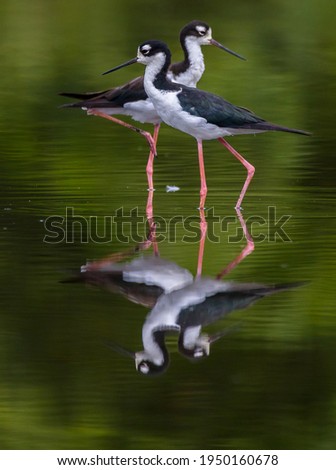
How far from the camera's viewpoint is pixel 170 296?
6699 millimetres

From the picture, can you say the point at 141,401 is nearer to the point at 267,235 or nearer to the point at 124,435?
the point at 124,435

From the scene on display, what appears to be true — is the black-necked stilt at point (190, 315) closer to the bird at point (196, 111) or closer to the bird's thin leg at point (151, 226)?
the bird's thin leg at point (151, 226)

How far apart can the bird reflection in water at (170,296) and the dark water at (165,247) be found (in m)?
0.07

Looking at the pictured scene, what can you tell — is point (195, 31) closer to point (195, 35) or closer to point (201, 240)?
point (195, 35)

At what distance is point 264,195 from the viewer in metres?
9.87

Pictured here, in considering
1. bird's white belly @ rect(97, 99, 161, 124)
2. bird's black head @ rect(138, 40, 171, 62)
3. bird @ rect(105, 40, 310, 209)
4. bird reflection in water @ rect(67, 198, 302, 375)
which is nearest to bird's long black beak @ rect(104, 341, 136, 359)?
bird reflection in water @ rect(67, 198, 302, 375)

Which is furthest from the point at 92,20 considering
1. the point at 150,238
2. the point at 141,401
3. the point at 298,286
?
the point at 141,401

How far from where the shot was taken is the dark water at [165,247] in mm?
5188

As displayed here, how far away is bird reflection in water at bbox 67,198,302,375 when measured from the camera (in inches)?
232

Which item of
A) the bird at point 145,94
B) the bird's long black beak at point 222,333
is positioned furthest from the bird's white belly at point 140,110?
the bird's long black beak at point 222,333

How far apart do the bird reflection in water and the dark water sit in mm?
69

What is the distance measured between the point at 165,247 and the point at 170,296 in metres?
1.38

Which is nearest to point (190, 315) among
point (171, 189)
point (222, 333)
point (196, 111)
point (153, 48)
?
point (222, 333)

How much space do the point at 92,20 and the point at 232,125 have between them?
31.0ft
